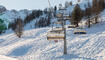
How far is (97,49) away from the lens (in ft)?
56.4

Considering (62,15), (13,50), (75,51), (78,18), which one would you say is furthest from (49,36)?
(78,18)

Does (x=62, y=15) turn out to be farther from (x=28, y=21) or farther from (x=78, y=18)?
(x=28, y=21)

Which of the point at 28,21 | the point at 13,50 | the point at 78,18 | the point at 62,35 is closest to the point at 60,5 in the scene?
the point at 62,35

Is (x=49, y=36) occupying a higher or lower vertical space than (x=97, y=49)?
higher

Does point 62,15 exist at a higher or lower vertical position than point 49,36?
higher

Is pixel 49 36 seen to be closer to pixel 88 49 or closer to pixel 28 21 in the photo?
pixel 88 49

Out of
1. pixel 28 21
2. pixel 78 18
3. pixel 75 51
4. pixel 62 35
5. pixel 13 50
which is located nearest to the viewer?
pixel 62 35

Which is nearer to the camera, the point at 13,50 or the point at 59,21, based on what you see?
the point at 59,21

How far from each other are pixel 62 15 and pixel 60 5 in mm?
1441

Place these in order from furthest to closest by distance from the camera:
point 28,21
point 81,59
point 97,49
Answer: point 28,21 → point 97,49 → point 81,59

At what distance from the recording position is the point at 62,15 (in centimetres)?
1497

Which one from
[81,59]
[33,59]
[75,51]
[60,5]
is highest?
[60,5]

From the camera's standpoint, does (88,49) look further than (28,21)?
No

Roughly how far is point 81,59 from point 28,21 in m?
112
